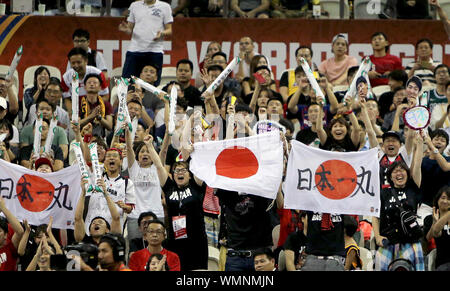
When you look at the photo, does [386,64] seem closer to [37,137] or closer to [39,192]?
[37,137]

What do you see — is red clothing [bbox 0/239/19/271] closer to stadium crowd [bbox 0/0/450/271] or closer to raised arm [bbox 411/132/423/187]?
stadium crowd [bbox 0/0/450/271]

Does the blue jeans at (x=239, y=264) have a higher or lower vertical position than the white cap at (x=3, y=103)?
lower

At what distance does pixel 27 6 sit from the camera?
1750 centimetres

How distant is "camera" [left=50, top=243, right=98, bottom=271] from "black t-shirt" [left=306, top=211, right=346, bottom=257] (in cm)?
304

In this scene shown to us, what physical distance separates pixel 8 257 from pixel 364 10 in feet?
27.0

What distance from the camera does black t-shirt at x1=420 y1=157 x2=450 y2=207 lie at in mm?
13305

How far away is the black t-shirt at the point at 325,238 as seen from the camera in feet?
39.4

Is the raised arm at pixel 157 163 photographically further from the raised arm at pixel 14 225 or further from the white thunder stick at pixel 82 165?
the raised arm at pixel 14 225

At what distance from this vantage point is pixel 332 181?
12.4m

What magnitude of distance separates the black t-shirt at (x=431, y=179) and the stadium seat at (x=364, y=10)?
493cm

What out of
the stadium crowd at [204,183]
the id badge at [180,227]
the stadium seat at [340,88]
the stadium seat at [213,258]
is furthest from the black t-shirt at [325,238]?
the stadium seat at [340,88]

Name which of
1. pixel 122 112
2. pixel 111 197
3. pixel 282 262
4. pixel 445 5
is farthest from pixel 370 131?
A: pixel 445 5
